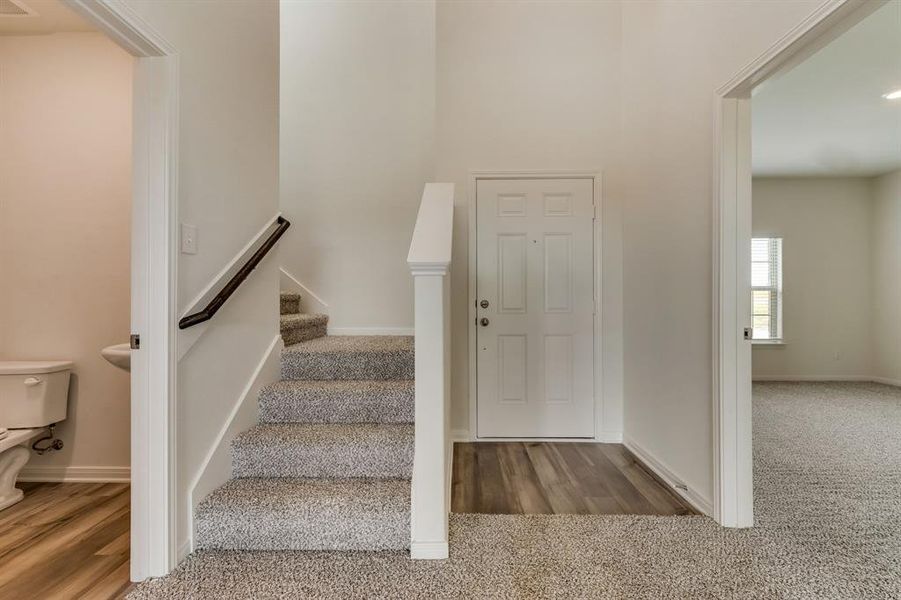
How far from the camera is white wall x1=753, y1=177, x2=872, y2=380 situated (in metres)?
5.14

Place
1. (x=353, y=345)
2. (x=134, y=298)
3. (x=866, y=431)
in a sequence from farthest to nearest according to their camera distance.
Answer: (x=866, y=431)
(x=353, y=345)
(x=134, y=298)

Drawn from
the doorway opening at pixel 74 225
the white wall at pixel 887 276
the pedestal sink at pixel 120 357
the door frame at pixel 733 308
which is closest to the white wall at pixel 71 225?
the doorway opening at pixel 74 225

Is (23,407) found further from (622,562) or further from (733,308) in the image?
(733,308)

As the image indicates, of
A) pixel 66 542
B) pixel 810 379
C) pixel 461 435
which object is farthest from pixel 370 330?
pixel 810 379

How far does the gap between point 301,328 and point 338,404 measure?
0.88m

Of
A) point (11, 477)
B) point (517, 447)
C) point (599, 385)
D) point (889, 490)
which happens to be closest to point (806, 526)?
point (889, 490)

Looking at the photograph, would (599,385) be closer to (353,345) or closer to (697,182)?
(697,182)

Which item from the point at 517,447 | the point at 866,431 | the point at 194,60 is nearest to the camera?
A: the point at 194,60

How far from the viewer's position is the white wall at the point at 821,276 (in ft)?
16.9

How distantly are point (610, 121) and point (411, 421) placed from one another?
2624mm

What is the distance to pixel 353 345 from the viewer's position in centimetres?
250

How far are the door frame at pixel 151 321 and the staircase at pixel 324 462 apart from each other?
0.18 m

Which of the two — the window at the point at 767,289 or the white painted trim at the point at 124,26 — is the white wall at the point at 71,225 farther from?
the window at the point at 767,289

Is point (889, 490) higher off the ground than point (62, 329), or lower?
lower
